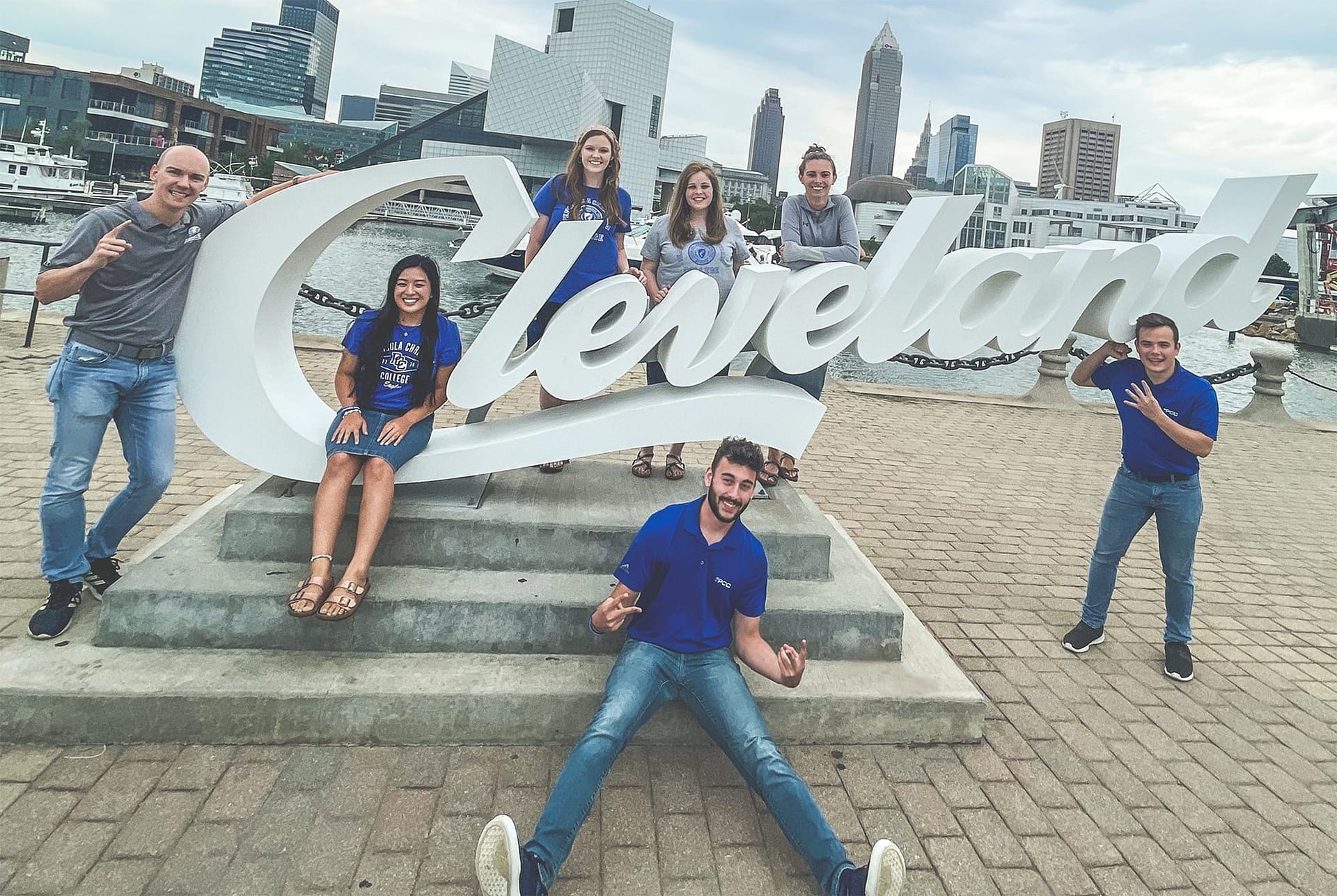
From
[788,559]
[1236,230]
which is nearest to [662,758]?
[788,559]

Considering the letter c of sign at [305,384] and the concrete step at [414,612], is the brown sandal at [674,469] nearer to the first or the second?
the letter c of sign at [305,384]

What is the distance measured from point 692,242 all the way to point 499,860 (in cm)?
316

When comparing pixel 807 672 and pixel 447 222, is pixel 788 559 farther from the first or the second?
pixel 447 222

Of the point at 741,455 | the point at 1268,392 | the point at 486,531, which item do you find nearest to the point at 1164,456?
the point at 741,455

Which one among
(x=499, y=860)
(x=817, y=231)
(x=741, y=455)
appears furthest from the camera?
(x=817, y=231)

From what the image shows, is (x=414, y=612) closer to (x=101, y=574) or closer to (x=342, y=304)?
(x=101, y=574)

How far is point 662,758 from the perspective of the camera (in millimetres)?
2973

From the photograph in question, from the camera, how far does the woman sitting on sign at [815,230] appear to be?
4.34m

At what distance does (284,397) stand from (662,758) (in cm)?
253

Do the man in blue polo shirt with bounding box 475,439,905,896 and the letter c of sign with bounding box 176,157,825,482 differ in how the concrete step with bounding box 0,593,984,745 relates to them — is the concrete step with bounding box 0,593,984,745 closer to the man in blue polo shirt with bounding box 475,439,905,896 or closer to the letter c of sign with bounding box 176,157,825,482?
the man in blue polo shirt with bounding box 475,439,905,896

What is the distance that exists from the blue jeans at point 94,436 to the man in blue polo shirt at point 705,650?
2.20 m

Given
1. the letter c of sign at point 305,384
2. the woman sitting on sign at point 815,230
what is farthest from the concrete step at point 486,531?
the woman sitting on sign at point 815,230

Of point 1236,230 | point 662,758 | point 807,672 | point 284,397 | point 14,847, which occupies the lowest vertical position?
point 14,847

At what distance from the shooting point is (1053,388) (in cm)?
1245
